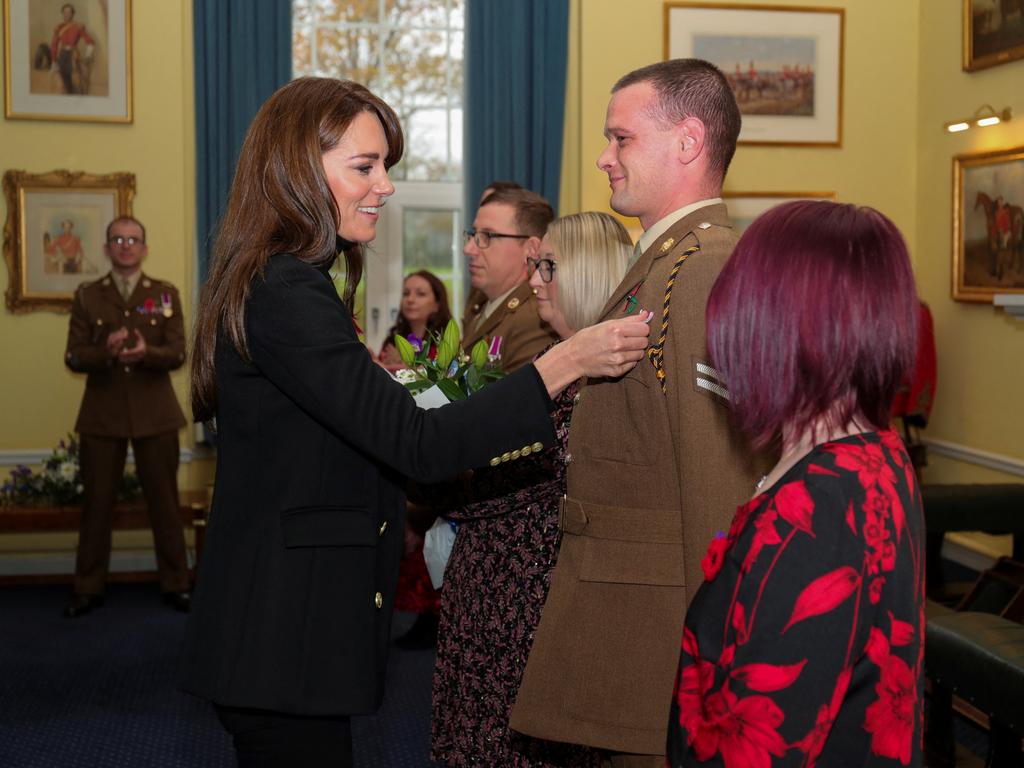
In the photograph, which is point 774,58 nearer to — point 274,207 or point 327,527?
point 274,207

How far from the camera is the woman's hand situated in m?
2.05

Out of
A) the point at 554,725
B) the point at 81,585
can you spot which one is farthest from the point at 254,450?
the point at 81,585

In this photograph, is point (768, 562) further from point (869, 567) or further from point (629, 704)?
point (629, 704)

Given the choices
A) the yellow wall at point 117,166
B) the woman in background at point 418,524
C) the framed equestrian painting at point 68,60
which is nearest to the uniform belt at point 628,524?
the woman in background at point 418,524

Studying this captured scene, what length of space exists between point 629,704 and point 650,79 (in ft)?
4.30

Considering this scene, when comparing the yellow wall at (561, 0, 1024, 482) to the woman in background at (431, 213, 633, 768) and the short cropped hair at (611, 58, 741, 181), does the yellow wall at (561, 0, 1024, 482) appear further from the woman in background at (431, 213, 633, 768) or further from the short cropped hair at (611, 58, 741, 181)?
the short cropped hair at (611, 58, 741, 181)

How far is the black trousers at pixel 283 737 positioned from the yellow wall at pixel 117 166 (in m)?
5.90

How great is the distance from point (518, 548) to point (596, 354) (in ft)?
3.81

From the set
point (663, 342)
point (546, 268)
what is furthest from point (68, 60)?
point (663, 342)

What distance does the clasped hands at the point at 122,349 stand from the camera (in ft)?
20.4

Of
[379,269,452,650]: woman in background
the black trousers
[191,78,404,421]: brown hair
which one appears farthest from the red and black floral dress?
[379,269,452,650]: woman in background

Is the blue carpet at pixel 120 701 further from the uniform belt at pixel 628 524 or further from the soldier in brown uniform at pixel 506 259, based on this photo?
the uniform belt at pixel 628 524

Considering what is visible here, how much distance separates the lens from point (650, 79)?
8.04ft

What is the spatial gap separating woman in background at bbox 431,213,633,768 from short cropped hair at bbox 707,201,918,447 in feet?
4.99
